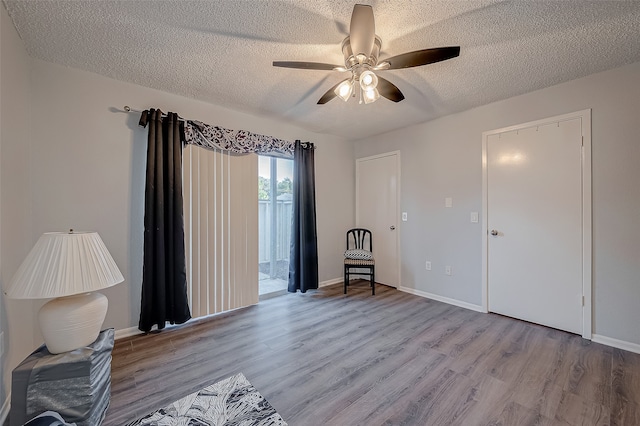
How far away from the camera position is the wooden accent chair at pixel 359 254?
3.63 meters

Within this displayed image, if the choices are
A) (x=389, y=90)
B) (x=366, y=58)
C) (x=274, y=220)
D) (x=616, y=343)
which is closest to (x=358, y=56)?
(x=366, y=58)

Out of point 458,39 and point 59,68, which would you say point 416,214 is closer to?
point 458,39

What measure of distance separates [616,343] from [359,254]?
254 centimetres

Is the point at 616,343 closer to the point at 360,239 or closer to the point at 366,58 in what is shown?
the point at 360,239

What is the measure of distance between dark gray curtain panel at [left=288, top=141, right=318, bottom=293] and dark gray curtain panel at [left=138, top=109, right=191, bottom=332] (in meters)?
1.42

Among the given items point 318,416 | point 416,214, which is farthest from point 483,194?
point 318,416

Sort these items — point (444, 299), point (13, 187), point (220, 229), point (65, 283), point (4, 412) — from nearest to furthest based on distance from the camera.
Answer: point (65, 283) → point (4, 412) → point (13, 187) → point (220, 229) → point (444, 299)

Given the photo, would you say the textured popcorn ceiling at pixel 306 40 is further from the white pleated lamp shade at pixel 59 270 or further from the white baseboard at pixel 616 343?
the white baseboard at pixel 616 343

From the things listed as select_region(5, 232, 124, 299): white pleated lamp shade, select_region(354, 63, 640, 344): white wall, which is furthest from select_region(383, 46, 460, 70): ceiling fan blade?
select_region(5, 232, 124, 299): white pleated lamp shade

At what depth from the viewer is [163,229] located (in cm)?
241

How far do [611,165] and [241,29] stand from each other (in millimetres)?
3218

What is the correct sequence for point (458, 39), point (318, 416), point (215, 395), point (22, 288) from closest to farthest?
point (22, 288) < point (318, 416) < point (215, 395) < point (458, 39)

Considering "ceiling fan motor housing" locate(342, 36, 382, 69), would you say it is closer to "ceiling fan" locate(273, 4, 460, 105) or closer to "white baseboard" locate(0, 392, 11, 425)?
"ceiling fan" locate(273, 4, 460, 105)

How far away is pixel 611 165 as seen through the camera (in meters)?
2.21
